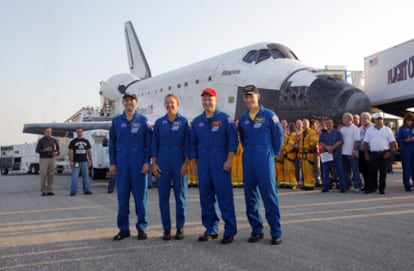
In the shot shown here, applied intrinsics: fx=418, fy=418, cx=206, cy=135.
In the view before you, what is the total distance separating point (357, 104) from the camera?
31.8ft

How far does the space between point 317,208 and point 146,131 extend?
9.91ft

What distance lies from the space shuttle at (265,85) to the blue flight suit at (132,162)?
19.5 ft

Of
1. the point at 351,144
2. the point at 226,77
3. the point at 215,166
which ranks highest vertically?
the point at 226,77

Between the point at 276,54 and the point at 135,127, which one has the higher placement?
the point at 276,54

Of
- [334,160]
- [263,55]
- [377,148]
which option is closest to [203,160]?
[377,148]

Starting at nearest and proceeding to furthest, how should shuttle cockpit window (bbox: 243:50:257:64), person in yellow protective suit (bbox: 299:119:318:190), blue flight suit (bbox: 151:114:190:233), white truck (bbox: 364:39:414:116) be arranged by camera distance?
blue flight suit (bbox: 151:114:190:233), person in yellow protective suit (bbox: 299:119:318:190), shuttle cockpit window (bbox: 243:50:257:64), white truck (bbox: 364:39:414:116)

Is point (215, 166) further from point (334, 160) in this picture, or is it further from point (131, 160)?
point (334, 160)

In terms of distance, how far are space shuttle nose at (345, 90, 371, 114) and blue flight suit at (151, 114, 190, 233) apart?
589 cm

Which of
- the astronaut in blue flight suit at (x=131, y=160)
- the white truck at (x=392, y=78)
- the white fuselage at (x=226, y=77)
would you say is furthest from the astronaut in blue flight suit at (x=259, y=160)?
the white truck at (x=392, y=78)

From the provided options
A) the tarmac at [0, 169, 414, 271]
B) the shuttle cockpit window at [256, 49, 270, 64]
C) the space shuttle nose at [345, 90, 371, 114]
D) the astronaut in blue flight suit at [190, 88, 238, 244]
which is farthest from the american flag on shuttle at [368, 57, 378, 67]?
the astronaut in blue flight suit at [190, 88, 238, 244]

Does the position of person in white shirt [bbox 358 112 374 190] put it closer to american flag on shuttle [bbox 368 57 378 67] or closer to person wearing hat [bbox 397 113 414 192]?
person wearing hat [bbox 397 113 414 192]

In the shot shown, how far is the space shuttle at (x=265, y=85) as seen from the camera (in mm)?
9820

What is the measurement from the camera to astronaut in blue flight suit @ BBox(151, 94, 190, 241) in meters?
4.84

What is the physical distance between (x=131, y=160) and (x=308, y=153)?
220 inches
